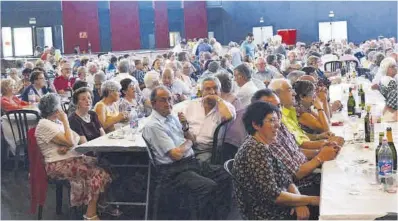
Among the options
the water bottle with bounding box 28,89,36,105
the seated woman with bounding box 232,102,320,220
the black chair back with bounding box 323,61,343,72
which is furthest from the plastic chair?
the black chair back with bounding box 323,61,343,72

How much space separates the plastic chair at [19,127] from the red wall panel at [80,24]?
12.3 m

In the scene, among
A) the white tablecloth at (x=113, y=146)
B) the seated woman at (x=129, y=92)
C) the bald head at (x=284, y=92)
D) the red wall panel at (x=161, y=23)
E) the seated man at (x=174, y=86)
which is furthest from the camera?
the red wall panel at (x=161, y=23)

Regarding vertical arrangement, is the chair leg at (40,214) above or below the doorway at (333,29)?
below

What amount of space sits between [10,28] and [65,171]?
566 inches

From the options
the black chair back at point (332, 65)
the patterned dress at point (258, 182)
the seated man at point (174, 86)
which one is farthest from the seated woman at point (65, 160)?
the black chair back at point (332, 65)

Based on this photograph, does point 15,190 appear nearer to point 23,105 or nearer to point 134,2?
point 23,105

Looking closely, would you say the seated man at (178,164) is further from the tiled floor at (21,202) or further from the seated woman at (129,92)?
the seated woman at (129,92)

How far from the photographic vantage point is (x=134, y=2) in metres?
18.8

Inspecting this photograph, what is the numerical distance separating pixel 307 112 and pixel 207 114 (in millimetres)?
718

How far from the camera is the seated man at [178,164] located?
392 cm

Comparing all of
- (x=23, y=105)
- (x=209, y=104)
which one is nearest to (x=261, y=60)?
(x=23, y=105)

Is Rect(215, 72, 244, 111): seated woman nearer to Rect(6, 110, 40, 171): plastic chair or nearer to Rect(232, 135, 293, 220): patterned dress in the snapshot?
Rect(6, 110, 40, 171): plastic chair

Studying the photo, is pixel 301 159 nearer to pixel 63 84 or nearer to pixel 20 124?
pixel 20 124

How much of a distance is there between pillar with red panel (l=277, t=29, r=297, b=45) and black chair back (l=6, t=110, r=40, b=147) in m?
13.3
